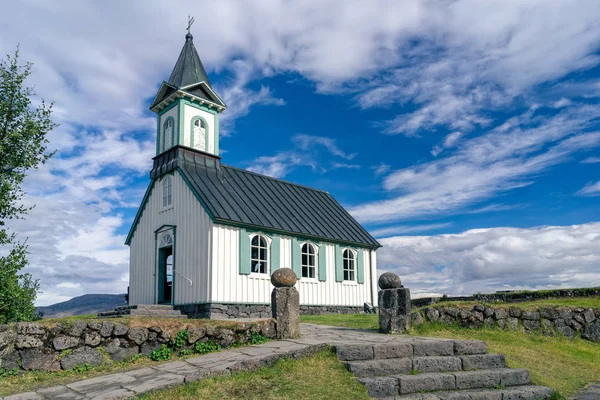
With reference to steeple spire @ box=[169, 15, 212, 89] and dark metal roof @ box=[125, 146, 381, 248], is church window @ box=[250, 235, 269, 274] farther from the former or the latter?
steeple spire @ box=[169, 15, 212, 89]

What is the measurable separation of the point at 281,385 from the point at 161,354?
11.0 ft

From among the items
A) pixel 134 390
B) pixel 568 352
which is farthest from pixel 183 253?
pixel 568 352

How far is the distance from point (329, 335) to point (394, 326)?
5.10 feet

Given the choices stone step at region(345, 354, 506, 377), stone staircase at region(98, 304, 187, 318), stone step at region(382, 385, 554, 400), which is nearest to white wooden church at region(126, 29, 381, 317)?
stone staircase at region(98, 304, 187, 318)

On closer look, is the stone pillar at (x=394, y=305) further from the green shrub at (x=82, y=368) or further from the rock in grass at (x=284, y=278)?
the green shrub at (x=82, y=368)

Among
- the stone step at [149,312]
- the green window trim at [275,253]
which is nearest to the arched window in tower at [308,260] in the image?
the green window trim at [275,253]

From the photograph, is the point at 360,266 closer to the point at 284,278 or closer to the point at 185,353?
the point at 284,278

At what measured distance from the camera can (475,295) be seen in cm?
1956

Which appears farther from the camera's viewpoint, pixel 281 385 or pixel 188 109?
pixel 188 109

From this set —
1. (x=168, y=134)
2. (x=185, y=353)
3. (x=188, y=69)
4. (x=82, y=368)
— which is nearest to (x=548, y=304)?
(x=185, y=353)

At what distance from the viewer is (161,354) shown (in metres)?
9.65

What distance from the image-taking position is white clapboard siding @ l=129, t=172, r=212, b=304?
16.7 meters

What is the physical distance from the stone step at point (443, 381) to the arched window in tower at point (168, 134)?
14.0 metres

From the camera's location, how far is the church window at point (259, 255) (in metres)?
17.8
